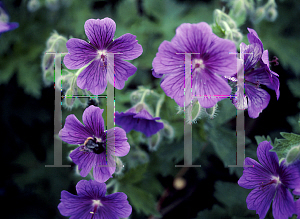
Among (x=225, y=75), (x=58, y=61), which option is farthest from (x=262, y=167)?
(x=58, y=61)

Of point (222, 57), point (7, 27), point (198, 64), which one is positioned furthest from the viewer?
point (7, 27)

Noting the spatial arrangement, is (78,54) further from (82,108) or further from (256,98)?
(82,108)

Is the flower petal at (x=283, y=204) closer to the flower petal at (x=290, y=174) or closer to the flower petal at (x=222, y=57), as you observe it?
the flower petal at (x=290, y=174)

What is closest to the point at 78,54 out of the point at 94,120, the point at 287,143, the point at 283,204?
the point at 94,120

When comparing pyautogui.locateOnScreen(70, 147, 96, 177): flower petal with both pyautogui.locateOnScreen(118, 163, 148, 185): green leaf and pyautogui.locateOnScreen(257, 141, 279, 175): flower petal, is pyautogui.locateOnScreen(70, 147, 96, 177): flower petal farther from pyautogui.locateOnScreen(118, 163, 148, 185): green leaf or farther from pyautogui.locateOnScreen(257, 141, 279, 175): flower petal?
pyautogui.locateOnScreen(257, 141, 279, 175): flower petal

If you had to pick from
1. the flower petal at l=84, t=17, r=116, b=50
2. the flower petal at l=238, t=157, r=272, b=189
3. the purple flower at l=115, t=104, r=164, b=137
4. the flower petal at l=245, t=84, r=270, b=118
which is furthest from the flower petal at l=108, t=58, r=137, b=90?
the flower petal at l=238, t=157, r=272, b=189

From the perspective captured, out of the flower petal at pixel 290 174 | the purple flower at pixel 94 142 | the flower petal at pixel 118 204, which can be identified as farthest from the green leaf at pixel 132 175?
the flower petal at pixel 290 174

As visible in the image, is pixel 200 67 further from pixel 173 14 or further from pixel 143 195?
pixel 173 14
